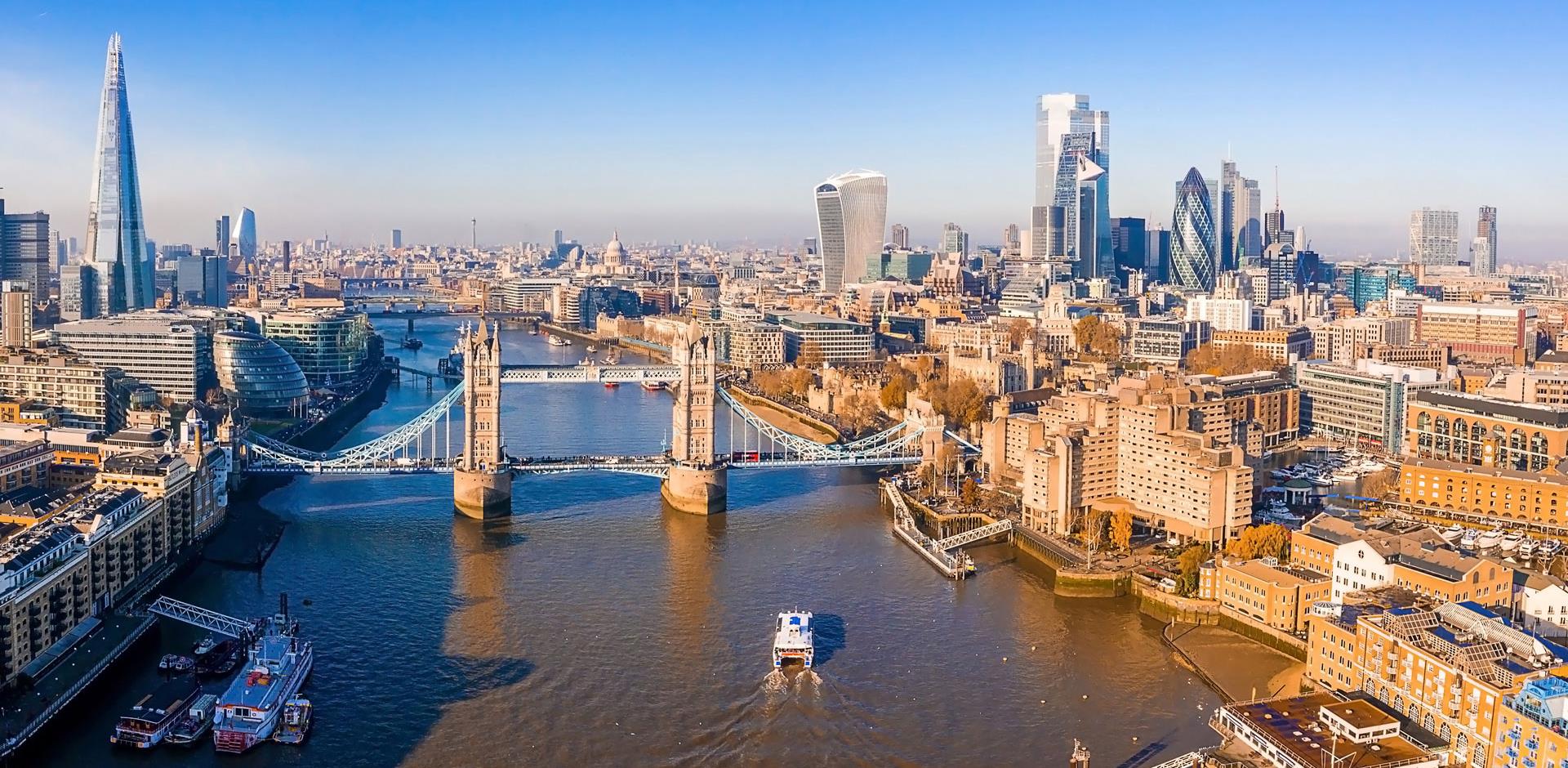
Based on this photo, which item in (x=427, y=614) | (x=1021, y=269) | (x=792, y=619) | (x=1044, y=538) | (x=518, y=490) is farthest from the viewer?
(x=1021, y=269)

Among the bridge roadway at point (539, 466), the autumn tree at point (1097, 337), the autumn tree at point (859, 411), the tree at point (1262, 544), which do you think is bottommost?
the tree at point (1262, 544)

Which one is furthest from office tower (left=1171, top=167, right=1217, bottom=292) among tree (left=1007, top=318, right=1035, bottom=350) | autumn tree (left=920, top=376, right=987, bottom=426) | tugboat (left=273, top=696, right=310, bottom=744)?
tugboat (left=273, top=696, right=310, bottom=744)

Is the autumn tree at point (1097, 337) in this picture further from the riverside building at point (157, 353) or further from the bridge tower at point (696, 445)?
the riverside building at point (157, 353)

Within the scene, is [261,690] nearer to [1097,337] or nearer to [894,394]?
[894,394]

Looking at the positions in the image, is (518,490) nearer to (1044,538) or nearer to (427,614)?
(427,614)

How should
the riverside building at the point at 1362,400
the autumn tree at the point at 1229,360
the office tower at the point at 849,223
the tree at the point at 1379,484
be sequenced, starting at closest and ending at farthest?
the tree at the point at 1379,484 < the riverside building at the point at 1362,400 < the autumn tree at the point at 1229,360 < the office tower at the point at 849,223

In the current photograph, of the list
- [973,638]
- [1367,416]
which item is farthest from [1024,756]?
[1367,416]

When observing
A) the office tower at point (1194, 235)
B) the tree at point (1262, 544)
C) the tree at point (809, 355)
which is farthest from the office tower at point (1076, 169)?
the tree at point (1262, 544)

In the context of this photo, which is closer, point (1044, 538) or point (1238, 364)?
point (1044, 538)

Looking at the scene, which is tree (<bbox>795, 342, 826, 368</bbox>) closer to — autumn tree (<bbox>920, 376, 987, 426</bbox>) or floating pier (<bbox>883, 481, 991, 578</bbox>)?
autumn tree (<bbox>920, 376, 987, 426</bbox>)
